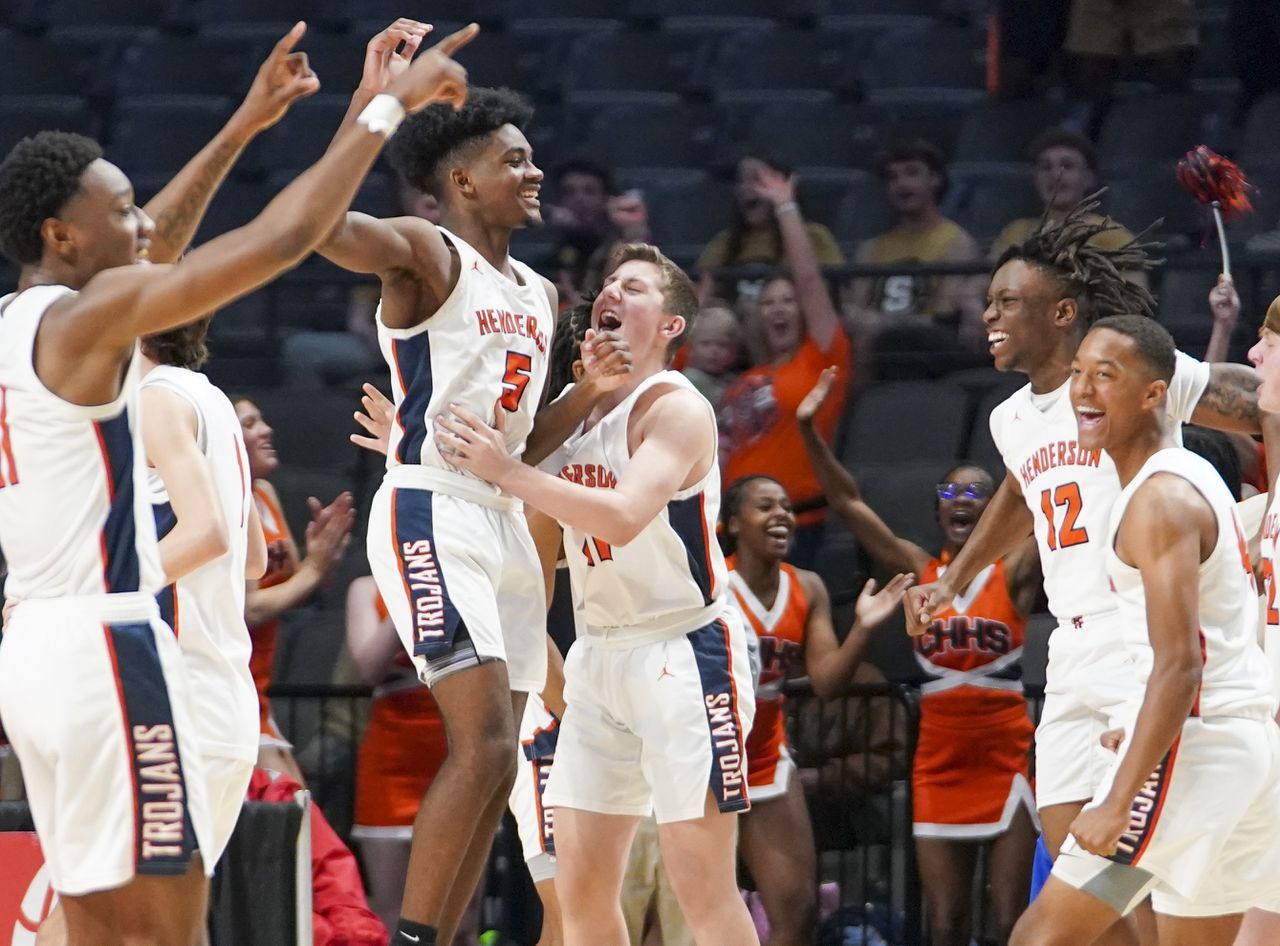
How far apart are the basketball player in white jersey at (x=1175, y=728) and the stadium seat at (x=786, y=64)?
610 centimetres

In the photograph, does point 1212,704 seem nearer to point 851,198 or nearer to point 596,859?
point 596,859

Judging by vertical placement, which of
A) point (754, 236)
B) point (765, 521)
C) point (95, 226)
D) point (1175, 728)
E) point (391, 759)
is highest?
point (754, 236)

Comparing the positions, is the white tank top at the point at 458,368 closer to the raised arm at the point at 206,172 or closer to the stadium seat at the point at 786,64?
the raised arm at the point at 206,172

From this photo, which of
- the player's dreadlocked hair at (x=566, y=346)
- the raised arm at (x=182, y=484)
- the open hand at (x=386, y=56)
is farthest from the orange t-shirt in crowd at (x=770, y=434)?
the raised arm at (x=182, y=484)

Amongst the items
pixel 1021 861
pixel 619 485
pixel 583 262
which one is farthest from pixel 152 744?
pixel 583 262

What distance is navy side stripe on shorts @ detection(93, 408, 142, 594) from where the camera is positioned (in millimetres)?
3787

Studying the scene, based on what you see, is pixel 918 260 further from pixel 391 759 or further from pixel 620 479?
pixel 620 479

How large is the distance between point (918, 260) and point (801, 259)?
2.05 ft

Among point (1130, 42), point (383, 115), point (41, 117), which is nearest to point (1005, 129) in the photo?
point (1130, 42)

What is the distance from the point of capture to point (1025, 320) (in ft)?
18.9

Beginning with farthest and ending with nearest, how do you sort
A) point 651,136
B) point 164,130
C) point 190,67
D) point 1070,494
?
point 190,67, point 164,130, point 651,136, point 1070,494

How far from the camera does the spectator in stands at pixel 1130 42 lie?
9.62 meters

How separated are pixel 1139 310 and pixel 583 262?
130 inches

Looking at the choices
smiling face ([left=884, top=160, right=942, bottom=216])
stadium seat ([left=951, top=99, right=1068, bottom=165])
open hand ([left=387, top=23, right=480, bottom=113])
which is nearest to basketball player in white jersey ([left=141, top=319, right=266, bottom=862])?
open hand ([left=387, top=23, right=480, bottom=113])
